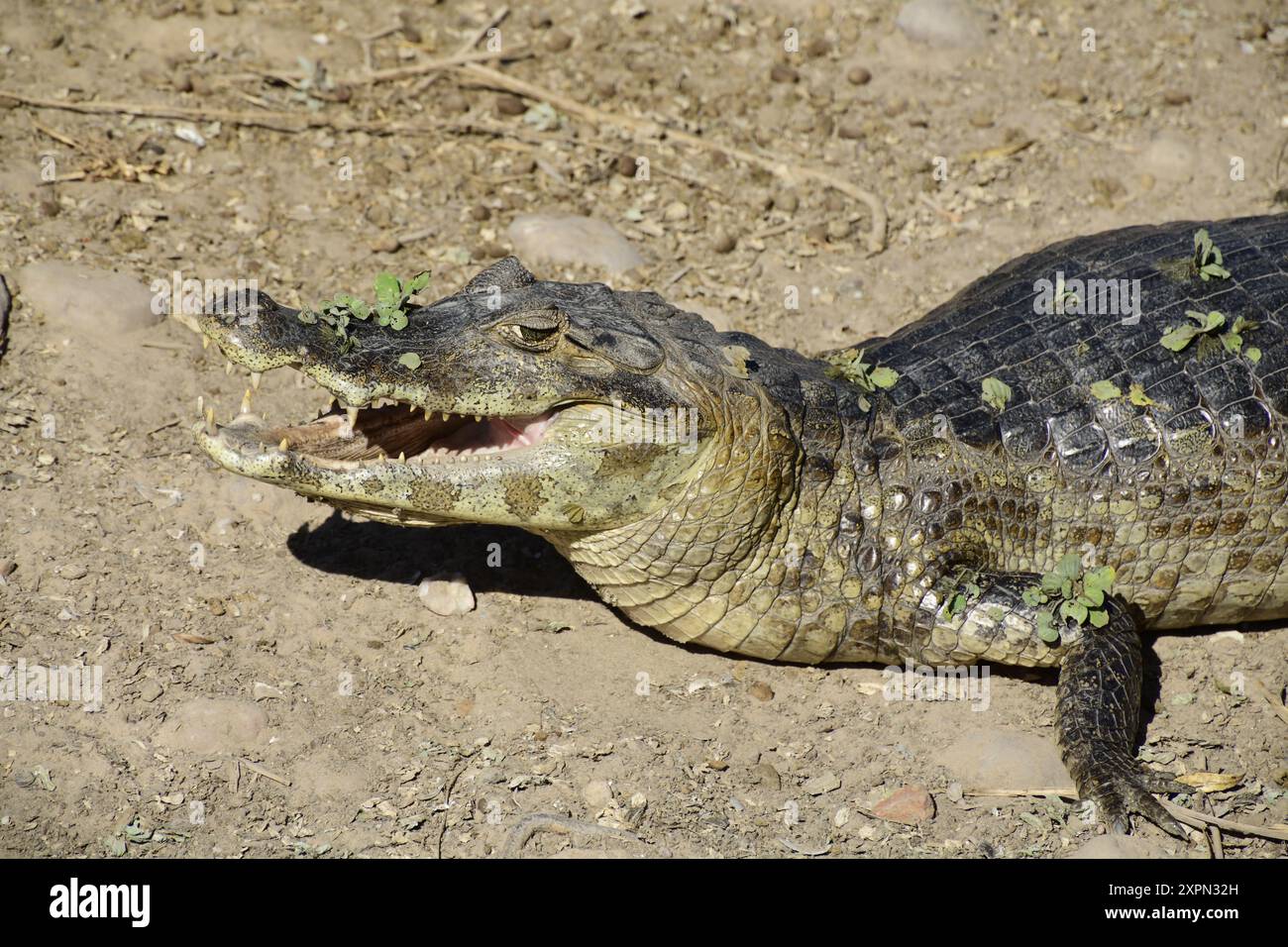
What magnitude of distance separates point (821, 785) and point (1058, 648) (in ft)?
3.50

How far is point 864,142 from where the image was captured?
7.63 m

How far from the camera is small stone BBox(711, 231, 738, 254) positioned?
688cm

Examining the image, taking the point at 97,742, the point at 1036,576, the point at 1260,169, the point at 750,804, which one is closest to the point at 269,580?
the point at 97,742

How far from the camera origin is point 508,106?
7465 millimetres

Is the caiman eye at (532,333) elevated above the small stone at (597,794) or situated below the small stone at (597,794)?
above

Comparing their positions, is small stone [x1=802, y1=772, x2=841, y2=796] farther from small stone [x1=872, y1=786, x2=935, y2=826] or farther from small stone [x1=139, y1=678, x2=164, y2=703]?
small stone [x1=139, y1=678, x2=164, y2=703]

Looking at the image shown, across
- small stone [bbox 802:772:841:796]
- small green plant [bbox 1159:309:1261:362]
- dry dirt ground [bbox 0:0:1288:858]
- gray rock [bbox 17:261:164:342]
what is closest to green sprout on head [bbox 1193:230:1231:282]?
small green plant [bbox 1159:309:1261:362]

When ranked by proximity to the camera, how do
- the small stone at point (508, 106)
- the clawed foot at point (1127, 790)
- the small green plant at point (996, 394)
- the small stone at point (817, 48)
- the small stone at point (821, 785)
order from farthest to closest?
the small stone at point (817, 48), the small stone at point (508, 106), the small green plant at point (996, 394), the small stone at point (821, 785), the clawed foot at point (1127, 790)

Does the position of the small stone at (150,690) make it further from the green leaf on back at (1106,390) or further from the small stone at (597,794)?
the green leaf on back at (1106,390)

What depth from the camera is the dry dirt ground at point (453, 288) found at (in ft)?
13.9

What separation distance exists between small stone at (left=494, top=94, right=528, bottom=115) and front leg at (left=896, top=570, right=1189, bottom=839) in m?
4.20

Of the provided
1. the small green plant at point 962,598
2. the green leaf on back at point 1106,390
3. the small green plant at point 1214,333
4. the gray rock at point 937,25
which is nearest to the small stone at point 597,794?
the small green plant at point 962,598

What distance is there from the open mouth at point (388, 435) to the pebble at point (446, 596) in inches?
26.8

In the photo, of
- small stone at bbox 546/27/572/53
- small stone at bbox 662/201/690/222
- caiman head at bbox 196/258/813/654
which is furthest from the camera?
small stone at bbox 546/27/572/53
